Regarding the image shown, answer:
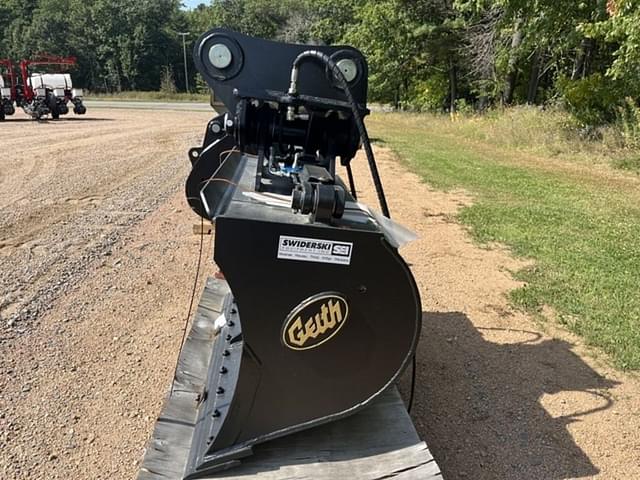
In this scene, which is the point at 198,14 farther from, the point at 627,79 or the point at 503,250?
the point at 503,250

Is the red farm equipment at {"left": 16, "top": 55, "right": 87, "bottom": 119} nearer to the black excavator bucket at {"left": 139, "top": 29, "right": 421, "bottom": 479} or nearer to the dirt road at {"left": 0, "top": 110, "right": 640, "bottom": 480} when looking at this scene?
the dirt road at {"left": 0, "top": 110, "right": 640, "bottom": 480}

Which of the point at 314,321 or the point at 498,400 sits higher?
the point at 314,321

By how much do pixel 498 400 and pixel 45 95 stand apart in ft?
69.3

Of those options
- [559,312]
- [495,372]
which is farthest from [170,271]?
[559,312]

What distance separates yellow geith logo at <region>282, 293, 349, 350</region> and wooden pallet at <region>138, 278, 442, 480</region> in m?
0.35

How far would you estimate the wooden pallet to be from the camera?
1.89m

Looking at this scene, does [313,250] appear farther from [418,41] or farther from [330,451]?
[418,41]

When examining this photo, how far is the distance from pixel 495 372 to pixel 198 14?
7733cm

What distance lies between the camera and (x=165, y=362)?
3059 millimetres

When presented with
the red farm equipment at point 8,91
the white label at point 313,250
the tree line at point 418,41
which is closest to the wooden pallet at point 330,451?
the white label at point 313,250

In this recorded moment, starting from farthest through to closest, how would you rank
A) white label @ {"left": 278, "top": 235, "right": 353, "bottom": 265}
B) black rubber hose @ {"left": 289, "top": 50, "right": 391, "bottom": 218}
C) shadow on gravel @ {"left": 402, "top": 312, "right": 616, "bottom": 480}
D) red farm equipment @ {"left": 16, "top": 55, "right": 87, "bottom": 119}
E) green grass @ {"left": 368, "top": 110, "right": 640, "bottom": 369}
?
red farm equipment @ {"left": 16, "top": 55, "right": 87, "bottom": 119} → green grass @ {"left": 368, "top": 110, "right": 640, "bottom": 369} → shadow on gravel @ {"left": 402, "top": 312, "right": 616, "bottom": 480} → black rubber hose @ {"left": 289, "top": 50, "right": 391, "bottom": 218} → white label @ {"left": 278, "top": 235, "right": 353, "bottom": 265}

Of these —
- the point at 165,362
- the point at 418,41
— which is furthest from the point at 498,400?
the point at 418,41

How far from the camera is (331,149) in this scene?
8.41 ft

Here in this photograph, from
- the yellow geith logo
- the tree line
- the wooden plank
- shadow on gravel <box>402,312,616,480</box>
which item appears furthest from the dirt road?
the tree line
